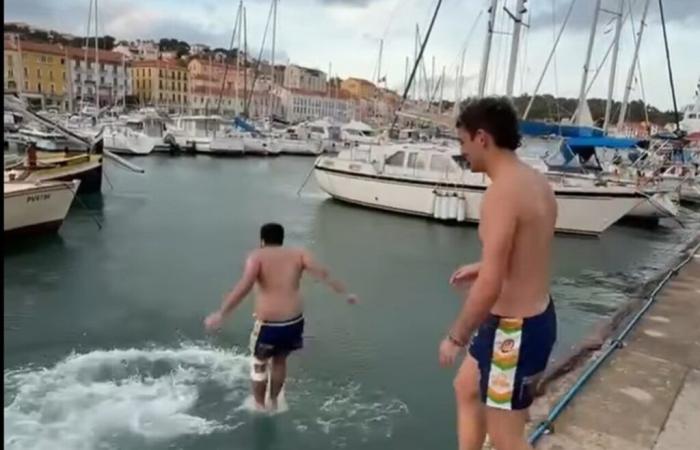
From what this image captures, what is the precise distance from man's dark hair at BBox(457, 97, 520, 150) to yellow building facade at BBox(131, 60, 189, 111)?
326ft

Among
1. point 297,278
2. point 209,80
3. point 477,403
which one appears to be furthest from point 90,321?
point 209,80

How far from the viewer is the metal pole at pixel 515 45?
1748 cm

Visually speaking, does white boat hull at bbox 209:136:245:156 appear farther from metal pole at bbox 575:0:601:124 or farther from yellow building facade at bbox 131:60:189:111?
yellow building facade at bbox 131:60:189:111

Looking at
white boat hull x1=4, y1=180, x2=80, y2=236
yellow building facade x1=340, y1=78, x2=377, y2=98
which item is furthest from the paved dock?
yellow building facade x1=340, y1=78, x2=377, y2=98

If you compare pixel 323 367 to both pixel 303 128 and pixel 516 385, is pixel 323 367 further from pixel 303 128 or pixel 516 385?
pixel 303 128

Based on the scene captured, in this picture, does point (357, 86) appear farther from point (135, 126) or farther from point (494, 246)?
point (494, 246)

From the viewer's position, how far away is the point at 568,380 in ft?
13.7

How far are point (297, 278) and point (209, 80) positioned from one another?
9694cm

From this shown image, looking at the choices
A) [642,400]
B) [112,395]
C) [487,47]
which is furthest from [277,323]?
[487,47]

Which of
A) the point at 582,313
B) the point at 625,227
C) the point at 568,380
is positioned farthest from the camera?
the point at 625,227

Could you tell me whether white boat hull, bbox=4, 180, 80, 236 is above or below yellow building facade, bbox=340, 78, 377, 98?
below

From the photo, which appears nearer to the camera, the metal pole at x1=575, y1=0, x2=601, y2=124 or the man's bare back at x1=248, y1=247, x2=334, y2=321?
the man's bare back at x1=248, y1=247, x2=334, y2=321

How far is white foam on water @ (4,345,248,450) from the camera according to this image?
499cm

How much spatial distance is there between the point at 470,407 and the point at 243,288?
2.19m
